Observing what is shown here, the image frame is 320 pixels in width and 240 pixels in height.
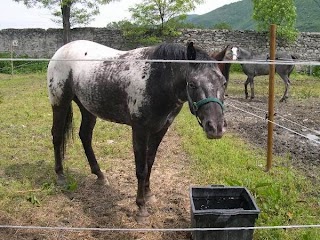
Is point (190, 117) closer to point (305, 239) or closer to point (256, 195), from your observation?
point (256, 195)

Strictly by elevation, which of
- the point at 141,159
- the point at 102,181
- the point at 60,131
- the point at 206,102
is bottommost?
the point at 102,181

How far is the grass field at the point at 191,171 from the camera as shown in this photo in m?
3.91

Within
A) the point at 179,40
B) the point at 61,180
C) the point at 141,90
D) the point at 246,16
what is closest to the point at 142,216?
the point at 141,90

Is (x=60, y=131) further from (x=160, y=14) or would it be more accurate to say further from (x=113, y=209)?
(x=160, y=14)

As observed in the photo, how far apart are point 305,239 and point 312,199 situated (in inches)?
42.9

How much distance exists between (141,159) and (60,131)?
1448 millimetres

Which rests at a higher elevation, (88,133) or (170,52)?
(170,52)

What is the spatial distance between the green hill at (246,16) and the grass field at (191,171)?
30032 mm

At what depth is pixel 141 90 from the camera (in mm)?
3582

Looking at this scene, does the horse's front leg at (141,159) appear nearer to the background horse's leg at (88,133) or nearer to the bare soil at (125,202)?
the bare soil at (125,202)

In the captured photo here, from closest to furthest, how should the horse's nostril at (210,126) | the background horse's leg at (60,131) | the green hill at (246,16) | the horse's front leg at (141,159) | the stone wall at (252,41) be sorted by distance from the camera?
1. the horse's nostril at (210,126)
2. the horse's front leg at (141,159)
3. the background horse's leg at (60,131)
4. the stone wall at (252,41)
5. the green hill at (246,16)

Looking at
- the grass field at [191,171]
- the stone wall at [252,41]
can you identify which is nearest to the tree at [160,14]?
the stone wall at [252,41]

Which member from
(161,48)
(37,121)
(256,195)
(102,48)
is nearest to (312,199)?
(256,195)

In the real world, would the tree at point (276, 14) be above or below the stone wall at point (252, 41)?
above
